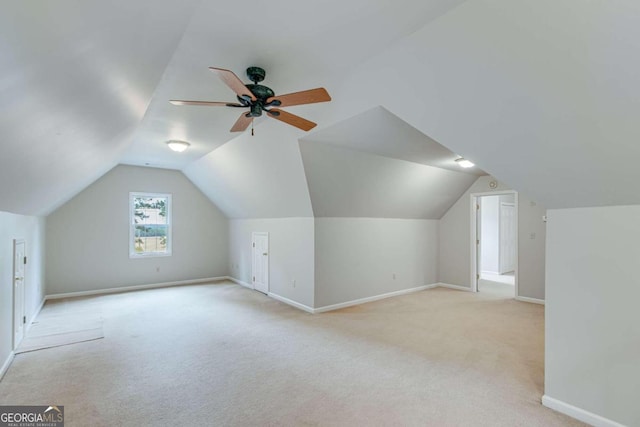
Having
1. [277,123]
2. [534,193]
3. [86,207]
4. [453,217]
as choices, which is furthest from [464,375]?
[86,207]

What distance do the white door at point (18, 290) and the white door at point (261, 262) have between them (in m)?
3.55

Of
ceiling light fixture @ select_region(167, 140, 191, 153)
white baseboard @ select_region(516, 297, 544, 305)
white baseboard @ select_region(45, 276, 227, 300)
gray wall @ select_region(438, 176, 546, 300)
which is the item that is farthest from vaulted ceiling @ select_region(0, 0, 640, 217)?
white baseboard @ select_region(516, 297, 544, 305)

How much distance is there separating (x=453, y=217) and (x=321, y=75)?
5.32 metres

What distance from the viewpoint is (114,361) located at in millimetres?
3252

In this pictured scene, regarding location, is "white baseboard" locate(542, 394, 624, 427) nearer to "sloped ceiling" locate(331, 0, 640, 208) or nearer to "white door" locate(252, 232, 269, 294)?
"sloped ceiling" locate(331, 0, 640, 208)

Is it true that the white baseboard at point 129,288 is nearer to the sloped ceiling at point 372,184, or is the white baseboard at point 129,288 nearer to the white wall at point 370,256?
the white wall at point 370,256

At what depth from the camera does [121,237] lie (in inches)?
264

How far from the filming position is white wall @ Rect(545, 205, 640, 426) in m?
2.12

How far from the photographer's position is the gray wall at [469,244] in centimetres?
561

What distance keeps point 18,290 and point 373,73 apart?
4732 mm

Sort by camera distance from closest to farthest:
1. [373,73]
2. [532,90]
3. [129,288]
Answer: [532,90] < [373,73] < [129,288]

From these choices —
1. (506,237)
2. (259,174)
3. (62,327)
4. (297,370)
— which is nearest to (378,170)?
(259,174)

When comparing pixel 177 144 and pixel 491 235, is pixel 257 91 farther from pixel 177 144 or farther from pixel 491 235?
pixel 491 235

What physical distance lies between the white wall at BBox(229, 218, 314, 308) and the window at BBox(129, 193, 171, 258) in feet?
6.45
